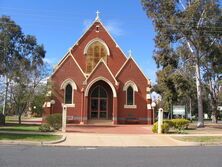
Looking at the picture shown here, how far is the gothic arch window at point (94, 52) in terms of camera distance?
158ft

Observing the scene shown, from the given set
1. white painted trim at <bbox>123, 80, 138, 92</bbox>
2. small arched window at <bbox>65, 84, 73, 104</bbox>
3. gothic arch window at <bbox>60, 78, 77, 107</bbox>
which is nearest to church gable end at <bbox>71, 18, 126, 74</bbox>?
white painted trim at <bbox>123, 80, 138, 92</bbox>

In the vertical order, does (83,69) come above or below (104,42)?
below

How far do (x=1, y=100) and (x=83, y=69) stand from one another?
11088 mm

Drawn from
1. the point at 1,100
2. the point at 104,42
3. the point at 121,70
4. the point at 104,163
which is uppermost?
the point at 104,42

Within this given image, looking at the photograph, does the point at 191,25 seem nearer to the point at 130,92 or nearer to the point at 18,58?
the point at 130,92

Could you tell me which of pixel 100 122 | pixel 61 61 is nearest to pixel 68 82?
pixel 61 61

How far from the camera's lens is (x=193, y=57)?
40875 millimetres

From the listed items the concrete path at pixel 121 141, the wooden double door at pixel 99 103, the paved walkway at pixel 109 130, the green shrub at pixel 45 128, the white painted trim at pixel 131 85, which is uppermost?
the white painted trim at pixel 131 85

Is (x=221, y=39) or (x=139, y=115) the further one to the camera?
(x=139, y=115)

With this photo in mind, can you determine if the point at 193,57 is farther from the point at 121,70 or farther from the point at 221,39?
the point at 121,70

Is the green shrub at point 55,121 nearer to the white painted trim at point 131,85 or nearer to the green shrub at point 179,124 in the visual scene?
the green shrub at point 179,124

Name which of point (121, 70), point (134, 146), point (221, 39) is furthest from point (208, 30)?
point (134, 146)

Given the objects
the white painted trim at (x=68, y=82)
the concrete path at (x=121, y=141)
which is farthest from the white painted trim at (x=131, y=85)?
the concrete path at (x=121, y=141)

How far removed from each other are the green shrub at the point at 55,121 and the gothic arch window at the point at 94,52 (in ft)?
57.9
